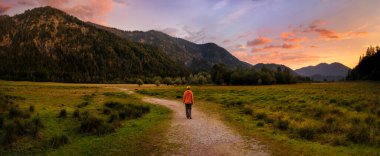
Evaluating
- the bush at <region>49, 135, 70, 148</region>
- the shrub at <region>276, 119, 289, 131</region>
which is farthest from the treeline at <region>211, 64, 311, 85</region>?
Result: the bush at <region>49, 135, 70, 148</region>

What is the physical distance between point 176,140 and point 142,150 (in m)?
2.27

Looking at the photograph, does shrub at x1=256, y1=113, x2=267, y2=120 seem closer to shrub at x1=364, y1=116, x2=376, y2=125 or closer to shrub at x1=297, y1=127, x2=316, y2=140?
shrub at x1=297, y1=127, x2=316, y2=140

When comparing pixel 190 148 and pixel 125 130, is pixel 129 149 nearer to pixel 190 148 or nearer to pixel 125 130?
pixel 190 148

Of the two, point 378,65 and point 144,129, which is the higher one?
point 378,65

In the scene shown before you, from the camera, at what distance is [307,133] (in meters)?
15.3

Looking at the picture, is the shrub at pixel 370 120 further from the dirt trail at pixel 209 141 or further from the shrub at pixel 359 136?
the dirt trail at pixel 209 141

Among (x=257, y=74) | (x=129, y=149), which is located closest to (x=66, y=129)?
(x=129, y=149)

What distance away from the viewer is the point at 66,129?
17.9 metres

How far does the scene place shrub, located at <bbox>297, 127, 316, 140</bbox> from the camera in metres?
15.0

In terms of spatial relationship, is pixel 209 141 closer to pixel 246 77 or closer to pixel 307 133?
pixel 307 133

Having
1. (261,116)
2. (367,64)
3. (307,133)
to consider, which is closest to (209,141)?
(307,133)

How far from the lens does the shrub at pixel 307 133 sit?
14966 millimetres

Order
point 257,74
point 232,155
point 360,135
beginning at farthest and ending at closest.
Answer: point 257,74
point 360,135
point 232,155

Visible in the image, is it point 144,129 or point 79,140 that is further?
point 144,129
